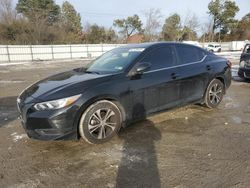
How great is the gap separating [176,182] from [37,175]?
1.69 meters

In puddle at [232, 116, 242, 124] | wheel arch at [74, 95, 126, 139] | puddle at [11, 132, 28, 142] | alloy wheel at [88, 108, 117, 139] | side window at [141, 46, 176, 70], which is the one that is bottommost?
puddle at [11, 132, 28, 142]

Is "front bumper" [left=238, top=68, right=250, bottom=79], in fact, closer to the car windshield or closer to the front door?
the front door

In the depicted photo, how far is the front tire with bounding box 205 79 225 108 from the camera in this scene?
5301 mm

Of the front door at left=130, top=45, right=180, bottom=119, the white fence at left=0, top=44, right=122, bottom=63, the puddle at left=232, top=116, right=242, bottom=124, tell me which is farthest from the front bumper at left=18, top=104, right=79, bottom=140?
the white fence at left=0, top=44, right=122, bottom=63

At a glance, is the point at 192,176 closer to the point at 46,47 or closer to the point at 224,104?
the point at 224,104

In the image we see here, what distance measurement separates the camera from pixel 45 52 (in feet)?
97.5

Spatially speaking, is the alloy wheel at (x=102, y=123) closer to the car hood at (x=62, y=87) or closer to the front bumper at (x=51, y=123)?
the front bumper at (x=51, y=123)

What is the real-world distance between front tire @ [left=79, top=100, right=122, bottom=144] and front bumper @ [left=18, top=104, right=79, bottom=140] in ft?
0.62

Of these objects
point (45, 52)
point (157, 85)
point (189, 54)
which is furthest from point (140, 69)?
point (45, 52)

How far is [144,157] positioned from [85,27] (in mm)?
51052

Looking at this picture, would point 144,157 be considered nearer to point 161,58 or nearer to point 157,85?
point 157,85

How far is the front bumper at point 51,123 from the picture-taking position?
10.8 ft

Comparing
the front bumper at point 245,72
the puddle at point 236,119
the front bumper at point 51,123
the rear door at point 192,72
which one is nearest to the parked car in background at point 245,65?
the front bumper at point 245,72

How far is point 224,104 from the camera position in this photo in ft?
19.4
